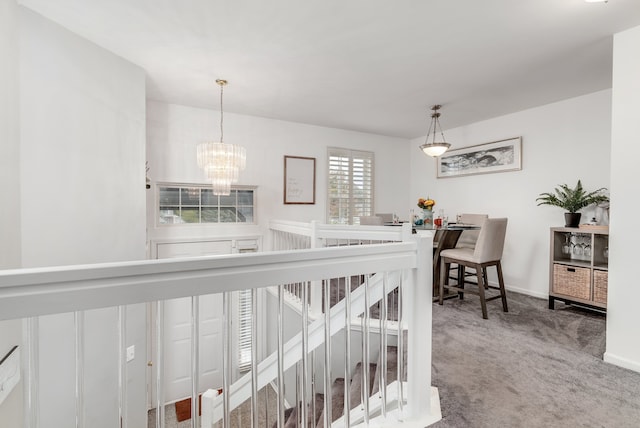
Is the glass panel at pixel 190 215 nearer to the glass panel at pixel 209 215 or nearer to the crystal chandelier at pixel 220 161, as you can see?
the glass panel at pixel 209 215

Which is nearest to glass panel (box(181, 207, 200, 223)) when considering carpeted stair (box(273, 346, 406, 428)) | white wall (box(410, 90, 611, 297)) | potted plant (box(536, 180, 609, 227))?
carpeted stair (box(273, 346, 406, 428))

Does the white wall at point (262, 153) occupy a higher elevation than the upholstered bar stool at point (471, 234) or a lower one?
higher

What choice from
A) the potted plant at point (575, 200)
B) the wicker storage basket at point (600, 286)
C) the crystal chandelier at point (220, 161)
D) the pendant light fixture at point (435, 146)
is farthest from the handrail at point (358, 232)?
the potted plant at point (575, 200)

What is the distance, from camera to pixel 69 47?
229 centimetres

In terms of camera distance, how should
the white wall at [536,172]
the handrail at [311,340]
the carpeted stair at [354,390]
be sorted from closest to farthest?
the handrail at [311,340] < the carpeted stair at [354,390] < the white wall at [536,172]

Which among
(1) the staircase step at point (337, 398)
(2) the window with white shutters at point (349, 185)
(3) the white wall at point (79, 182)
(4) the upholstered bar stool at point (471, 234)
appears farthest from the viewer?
(2) the window with white shutters at point (349, 185)

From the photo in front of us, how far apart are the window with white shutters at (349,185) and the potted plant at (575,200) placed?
2.60 m

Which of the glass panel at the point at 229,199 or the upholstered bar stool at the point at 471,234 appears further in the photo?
the glass panel at the point at 229,199

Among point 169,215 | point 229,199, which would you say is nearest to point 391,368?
point 229,199

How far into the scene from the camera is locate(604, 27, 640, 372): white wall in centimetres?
214

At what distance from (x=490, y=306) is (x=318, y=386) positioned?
2.12 metres

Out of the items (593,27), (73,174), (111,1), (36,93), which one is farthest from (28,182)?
(593,27)

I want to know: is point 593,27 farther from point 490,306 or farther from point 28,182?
point 28,182

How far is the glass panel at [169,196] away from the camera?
3.96 m
